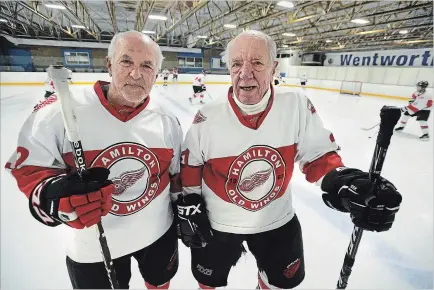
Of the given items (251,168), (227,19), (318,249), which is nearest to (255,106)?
(251,168)

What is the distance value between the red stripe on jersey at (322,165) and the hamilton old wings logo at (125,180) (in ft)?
2.53

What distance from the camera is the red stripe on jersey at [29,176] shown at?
83cm

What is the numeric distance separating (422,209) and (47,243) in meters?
3.22

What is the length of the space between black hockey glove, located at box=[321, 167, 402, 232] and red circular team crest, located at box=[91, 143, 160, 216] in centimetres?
76

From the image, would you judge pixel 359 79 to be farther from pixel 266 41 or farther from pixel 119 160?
pixel 119 160

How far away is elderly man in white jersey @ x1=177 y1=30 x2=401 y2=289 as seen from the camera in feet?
3.48

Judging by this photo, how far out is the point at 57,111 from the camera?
92cm

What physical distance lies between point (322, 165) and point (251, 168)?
0.32 meters

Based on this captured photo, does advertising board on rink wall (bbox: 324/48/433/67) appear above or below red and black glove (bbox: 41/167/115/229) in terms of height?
above

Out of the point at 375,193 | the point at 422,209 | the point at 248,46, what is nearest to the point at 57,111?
the point at 248,46

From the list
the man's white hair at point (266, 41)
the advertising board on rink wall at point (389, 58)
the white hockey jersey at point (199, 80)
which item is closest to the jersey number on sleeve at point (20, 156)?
the man's white hair at point (266, 41)

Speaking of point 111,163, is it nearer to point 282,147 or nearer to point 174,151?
point 174,151

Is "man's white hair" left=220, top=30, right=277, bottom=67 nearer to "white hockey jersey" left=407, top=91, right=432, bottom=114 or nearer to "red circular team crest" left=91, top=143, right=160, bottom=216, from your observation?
"red circular team crest" left=91, top=143, right=160, bottom=216

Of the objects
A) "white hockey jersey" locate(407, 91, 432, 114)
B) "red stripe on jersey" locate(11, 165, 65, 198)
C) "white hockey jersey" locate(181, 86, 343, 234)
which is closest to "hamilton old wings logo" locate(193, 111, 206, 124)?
"white hockey jersey" locate(181, 86, 343, 234)
